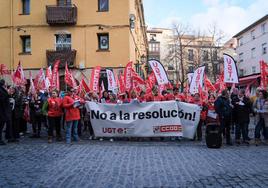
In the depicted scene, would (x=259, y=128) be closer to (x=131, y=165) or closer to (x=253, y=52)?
(x=131, y=165)

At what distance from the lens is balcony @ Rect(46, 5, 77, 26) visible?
27422 millimetres

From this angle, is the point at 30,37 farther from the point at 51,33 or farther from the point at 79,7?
the point at 79,7

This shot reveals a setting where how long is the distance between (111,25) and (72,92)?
15.4 metres

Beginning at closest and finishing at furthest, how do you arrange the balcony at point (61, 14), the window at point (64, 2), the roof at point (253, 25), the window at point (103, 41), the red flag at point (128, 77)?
the red flag at point (128, 77), the balcony at point (61, 14), the window at point (103, 41), the window at point (64, 2), the roof at point (253, 25)

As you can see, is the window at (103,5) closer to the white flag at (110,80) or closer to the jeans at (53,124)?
the white flag at (110,80)

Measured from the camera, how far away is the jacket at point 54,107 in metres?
12.7

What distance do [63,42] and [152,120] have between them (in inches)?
691

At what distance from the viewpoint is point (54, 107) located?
12.7 meters

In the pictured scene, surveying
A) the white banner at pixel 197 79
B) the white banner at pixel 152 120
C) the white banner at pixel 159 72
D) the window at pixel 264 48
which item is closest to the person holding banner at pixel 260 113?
the white banner at pixel 152 120

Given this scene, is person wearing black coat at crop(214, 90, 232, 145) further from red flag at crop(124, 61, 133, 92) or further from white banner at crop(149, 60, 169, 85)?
red flag at crop(124, 61, 133, 92)

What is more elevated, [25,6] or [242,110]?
[25,6]

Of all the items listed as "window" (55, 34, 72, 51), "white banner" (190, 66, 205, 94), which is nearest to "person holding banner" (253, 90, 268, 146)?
"white banner" (190, 66, 205, 94)

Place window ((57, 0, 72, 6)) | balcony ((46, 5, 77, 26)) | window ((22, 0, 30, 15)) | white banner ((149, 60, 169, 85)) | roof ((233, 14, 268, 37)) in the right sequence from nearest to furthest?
white banner ((149, 60, 169, 85)), balcony ((46, 5, 77, 26)), window ((57, 0, 72, 6)), window ((22, 0, 30, 15)), roof ((233, 14, 268, 37))

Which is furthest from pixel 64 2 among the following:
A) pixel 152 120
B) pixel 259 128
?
pixel 259 128
